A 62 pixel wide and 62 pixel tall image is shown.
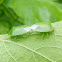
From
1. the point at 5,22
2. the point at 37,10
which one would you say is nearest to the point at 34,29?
the point at 37,10

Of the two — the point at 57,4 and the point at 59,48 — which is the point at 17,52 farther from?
the point at 57,4

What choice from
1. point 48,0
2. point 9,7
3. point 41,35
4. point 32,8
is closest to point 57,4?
point 48,0

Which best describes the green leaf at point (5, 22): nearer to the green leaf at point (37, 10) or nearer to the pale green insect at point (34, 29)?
the green leaf at point (37, 10)

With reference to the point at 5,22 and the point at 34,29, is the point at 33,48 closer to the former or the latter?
the point at 34,29

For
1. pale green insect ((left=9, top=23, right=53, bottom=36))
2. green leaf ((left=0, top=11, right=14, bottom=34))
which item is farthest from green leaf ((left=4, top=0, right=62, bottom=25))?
pale green insect ((left=9, top=23, right=53, bottom=36))

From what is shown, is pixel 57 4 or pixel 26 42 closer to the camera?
pixel 26 42
